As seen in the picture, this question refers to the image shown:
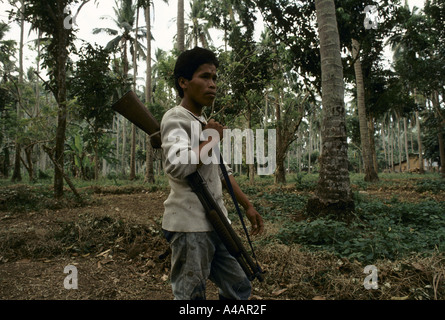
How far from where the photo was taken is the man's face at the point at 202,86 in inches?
60.8

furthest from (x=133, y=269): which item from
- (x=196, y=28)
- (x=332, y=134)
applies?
(x=196, y=28)

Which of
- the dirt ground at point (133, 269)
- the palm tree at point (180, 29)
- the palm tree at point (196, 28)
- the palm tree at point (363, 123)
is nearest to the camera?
the dirt ground at point (133, 269)

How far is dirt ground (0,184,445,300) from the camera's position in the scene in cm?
253

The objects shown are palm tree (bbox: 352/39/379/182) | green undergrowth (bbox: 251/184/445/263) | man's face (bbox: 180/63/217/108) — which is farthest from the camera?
palm tree (bbox: 352/39/379/182)

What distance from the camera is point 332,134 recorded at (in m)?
4.67

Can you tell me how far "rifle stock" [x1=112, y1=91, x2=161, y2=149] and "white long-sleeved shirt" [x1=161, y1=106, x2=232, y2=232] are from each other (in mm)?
228

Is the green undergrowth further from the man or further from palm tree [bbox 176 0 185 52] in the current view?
palm tree [bbox 176 0 185 52]

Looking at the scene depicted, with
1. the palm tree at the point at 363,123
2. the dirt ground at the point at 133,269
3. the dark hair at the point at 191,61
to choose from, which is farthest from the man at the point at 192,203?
the palm tree at the point at 363,123

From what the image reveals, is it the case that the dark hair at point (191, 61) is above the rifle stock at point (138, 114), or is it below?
above

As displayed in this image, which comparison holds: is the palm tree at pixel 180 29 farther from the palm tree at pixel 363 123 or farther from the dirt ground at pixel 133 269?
the dirt ground at pixel 133 269

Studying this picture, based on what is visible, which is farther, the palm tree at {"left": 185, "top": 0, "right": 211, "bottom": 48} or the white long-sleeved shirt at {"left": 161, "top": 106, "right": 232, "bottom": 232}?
the palm tree at {"left": 185, "top": 0, "right": 211, "bottom": 48}

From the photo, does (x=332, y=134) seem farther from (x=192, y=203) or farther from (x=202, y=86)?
(x=192, y=203)

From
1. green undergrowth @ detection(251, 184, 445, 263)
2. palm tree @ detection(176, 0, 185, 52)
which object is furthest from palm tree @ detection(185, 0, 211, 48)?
green undergrowth @ detection(251, 184, 445, 263)
